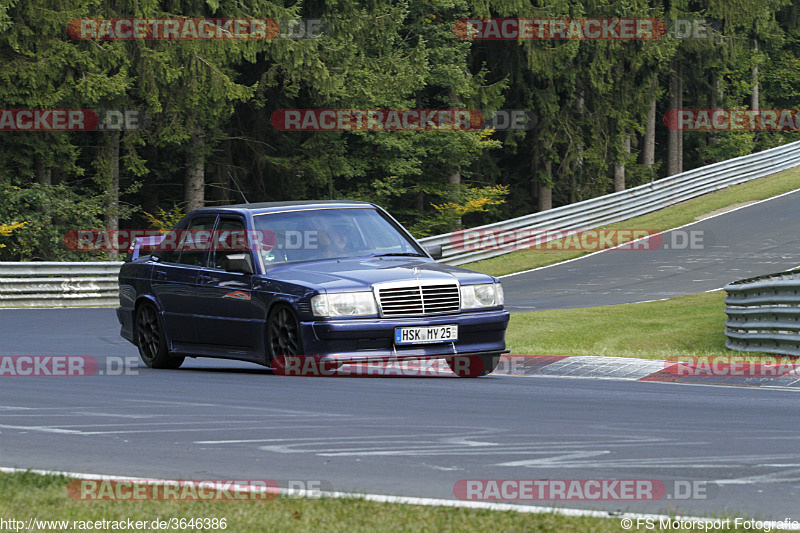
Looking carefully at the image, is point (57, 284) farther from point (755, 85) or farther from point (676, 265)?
point (755, 85)

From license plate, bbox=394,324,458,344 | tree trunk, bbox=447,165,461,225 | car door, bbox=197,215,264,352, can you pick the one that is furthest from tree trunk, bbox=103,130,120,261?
license plate, bbox=394,324,458,344

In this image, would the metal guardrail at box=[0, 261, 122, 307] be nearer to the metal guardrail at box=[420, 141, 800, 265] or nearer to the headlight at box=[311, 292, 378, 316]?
the metal guardrail at box=[420, 141, 800, 265]

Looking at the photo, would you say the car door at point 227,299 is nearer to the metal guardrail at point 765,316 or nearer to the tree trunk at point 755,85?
the metal guardrail at point 765,316

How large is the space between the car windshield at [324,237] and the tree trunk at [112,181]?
23.1 m

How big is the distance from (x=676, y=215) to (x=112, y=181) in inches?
648

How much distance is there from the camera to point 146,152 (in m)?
40.8

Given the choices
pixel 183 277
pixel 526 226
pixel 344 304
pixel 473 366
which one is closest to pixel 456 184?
pixel 526 226

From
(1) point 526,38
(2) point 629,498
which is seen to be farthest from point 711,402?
(1) point 526,38

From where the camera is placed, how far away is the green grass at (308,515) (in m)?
5.39

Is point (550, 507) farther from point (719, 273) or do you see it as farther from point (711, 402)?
point (719, 273)

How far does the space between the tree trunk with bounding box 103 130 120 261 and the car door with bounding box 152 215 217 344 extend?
856 inches

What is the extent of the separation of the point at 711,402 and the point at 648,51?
43.7 meters

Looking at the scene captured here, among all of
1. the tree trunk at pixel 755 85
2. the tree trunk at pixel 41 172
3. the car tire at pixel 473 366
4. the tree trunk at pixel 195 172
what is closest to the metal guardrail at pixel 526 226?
the car tire at pixel 473 366

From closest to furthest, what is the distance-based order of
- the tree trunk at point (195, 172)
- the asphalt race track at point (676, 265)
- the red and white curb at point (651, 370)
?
the red and white curb at point (651, 370) < the asphalt race track at point (676, 265) < the tree trunk at point (195, 172)
